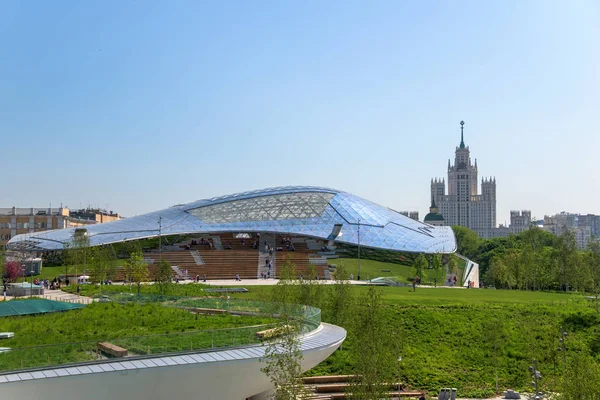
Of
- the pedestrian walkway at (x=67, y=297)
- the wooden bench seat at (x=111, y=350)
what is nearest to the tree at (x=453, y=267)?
the pedestrian walkway at (x=67, y=297)

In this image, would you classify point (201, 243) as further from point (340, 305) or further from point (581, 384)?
point (581, 384)

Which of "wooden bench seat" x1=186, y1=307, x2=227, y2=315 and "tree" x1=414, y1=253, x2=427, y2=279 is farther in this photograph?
"tree" x1=414, y1=253, x2=427, y2=279

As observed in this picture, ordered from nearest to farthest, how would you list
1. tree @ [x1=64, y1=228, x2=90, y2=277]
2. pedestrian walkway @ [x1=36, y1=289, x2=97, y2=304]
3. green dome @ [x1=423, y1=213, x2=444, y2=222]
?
pedestrian walkway @ [x1=36, y1=289, x2=97, y2=304] → tree @ [x1=64, y1=228, x2=90, y2=277] → green dome @ [x1=423, y1=213, x2=444, y2=222]

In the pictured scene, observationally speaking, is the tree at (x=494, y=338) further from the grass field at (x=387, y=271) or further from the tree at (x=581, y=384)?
the grass field at (x=387, y=271)

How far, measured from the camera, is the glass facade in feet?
190

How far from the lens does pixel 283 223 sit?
60.8 m

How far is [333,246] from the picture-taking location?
60312 millimetres

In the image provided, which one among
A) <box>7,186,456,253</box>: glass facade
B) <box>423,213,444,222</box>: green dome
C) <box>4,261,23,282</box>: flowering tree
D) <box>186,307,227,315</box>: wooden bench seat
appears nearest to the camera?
<box>186,307,227,315</box>: wooden bench seat

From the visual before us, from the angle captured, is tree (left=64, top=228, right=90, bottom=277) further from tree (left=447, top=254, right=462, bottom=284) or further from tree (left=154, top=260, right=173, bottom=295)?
tree (left=447, top=254, right=462, bottom=284)

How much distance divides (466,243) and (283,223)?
76.3 m

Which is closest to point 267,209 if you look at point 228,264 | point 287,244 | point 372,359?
point 287,244

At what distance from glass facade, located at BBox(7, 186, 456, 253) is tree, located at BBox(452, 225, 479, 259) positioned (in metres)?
55.5

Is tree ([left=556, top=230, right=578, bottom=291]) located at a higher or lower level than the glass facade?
lower

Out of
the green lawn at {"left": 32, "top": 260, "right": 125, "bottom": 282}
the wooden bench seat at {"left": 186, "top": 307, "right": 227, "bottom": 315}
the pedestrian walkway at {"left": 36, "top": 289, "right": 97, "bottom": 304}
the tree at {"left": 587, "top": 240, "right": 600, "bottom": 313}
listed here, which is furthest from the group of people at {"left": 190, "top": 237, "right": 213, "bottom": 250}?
the wooden bench seat at {"left": 186, "top": 307, "right": 227, "bottom": 315}
